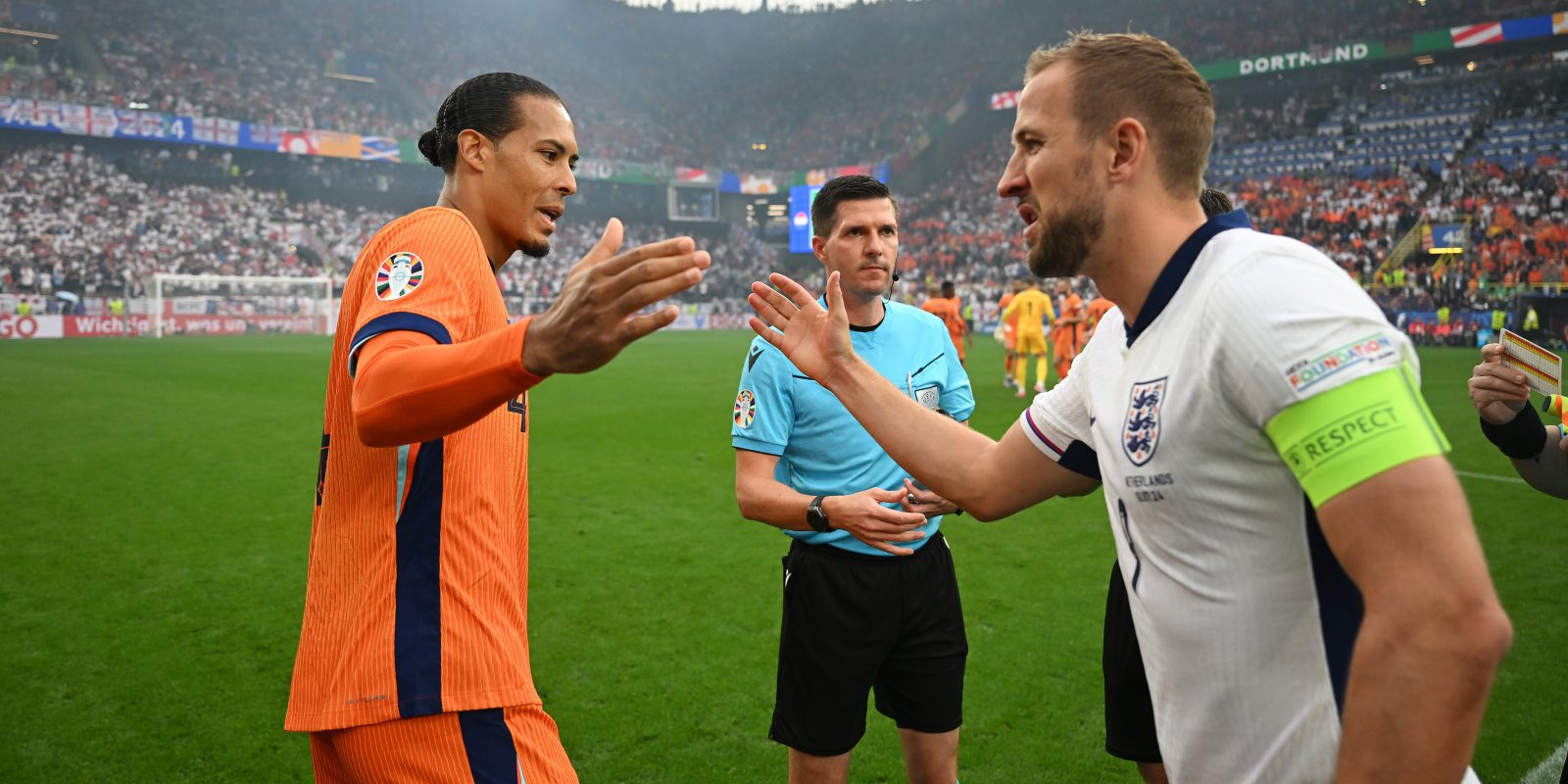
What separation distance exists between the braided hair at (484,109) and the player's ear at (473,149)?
18 millimetres

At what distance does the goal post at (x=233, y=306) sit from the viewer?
37.0 meters

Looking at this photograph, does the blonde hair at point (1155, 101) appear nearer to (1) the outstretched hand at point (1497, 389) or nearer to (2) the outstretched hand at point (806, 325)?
(2) the outstretched hand at point (806, 325)

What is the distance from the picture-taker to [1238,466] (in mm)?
1597

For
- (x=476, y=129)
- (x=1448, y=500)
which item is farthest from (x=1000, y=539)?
(x=1448, y=500)

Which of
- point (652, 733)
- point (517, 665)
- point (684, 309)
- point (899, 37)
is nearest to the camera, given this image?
point (517, 665)

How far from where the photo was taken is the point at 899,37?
228 feet

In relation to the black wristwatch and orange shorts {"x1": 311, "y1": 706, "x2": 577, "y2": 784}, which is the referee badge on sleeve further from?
orange shorts {"x1": 311, "y1": 706, "x2": 577, "y2": 784}

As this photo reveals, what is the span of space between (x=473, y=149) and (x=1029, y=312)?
1578cm

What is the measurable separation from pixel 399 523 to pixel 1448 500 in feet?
6.16

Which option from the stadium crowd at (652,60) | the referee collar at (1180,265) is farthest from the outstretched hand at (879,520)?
the stadium crowd at (652,60)

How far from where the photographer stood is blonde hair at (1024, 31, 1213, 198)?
1898 mm

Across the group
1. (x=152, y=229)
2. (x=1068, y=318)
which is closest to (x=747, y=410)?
(x=1068, y=318)

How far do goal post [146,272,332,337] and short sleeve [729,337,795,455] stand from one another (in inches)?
1542

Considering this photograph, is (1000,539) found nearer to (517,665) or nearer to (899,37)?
(517,665)
